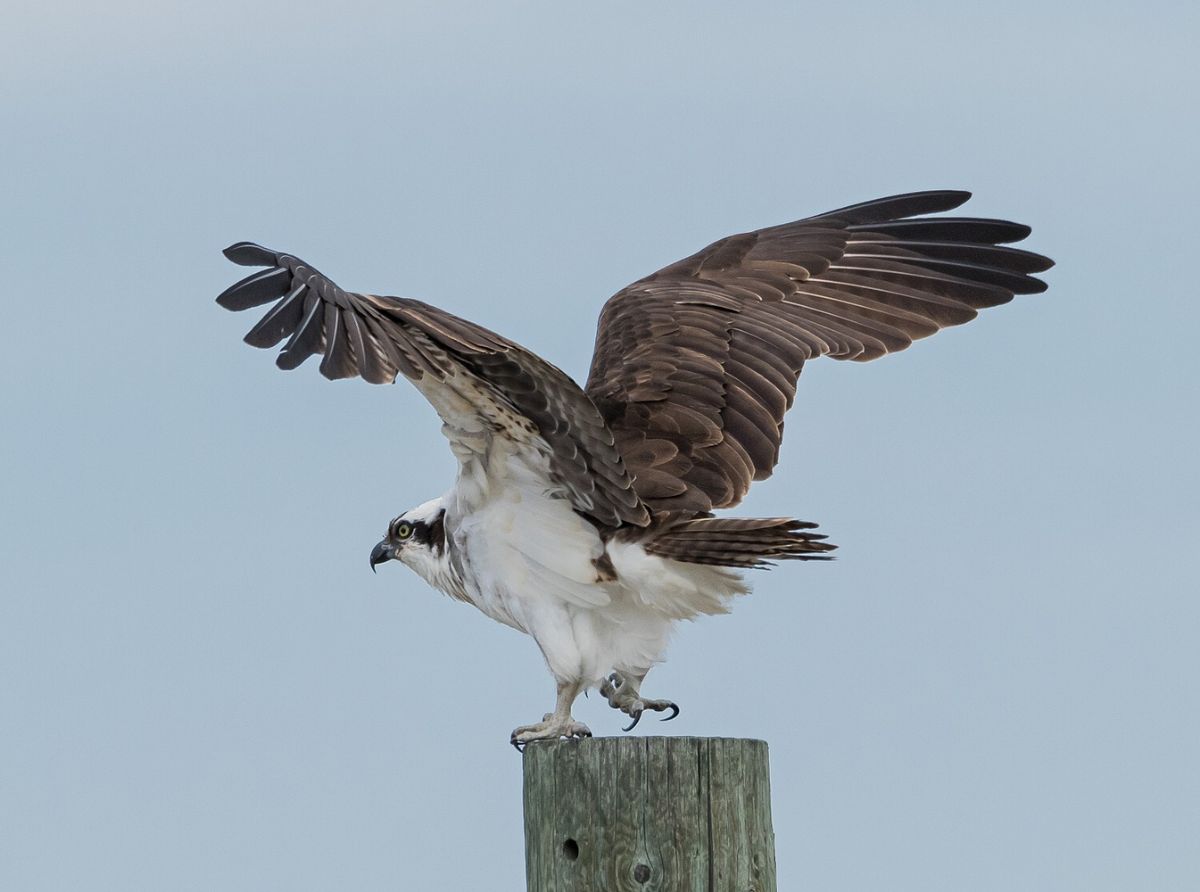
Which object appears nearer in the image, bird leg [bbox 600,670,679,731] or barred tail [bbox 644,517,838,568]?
barred tail [bbox 644,517,838,568]

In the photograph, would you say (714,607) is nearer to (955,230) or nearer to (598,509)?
(598,509)

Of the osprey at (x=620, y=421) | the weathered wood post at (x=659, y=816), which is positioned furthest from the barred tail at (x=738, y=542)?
the weathered wood post at (x=659, y=816)

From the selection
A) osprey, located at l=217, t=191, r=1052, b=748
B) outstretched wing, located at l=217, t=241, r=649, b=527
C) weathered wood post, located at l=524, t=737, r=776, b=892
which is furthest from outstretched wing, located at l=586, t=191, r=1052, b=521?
weathered wood post, located at l=524, t=737, r=776, b=892

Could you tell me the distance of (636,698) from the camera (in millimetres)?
7066

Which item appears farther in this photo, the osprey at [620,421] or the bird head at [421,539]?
the bird head at [421,539]

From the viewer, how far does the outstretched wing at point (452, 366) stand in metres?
5.54

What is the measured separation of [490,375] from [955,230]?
3870 millimetres

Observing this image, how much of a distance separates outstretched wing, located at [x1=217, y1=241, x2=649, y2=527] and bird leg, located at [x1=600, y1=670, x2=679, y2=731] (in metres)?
0.74

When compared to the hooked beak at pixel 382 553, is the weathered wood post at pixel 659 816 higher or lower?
lower

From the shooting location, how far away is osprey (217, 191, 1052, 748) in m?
5.82

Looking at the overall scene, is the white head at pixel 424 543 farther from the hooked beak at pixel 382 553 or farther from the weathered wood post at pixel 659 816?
the weathered wood post at pixel 659 816

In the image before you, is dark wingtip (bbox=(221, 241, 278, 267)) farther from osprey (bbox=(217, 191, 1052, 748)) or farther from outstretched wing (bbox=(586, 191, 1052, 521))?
outstretched wing (bbox=(586, 191, 1052, 521))

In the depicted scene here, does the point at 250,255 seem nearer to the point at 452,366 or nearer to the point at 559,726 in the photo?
the point at 452,366

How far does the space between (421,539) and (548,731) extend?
146 cm
